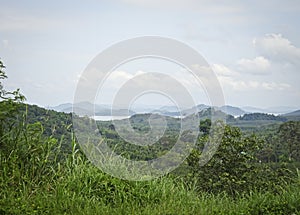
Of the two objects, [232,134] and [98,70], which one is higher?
[98,70]

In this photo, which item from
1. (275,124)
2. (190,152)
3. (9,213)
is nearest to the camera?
(9,213)

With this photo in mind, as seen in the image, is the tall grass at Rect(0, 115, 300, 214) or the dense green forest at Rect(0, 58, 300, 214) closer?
the tall grass at Rect(0, 115, 300, 214)

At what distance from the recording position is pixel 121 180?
3941mm

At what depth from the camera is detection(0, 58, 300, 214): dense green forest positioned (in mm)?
3523

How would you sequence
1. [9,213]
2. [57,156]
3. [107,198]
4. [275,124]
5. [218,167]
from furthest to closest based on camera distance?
[275,124]
[218,167]
[57,156]
[107,198]
[9,213]

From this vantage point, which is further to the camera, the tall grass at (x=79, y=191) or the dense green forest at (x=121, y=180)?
the dense green forest at (x=121, y=180)

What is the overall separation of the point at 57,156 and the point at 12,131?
0.52 m

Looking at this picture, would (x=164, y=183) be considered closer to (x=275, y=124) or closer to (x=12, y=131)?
(x=12, y=131)

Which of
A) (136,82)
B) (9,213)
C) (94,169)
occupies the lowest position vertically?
(9,213)

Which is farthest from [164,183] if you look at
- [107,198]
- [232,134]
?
[232,134]

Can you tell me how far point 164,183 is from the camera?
4047mm

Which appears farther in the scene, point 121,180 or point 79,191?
point 121,180

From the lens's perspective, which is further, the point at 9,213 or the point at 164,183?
the point at 164,183

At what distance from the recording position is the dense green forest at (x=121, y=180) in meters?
3.52
